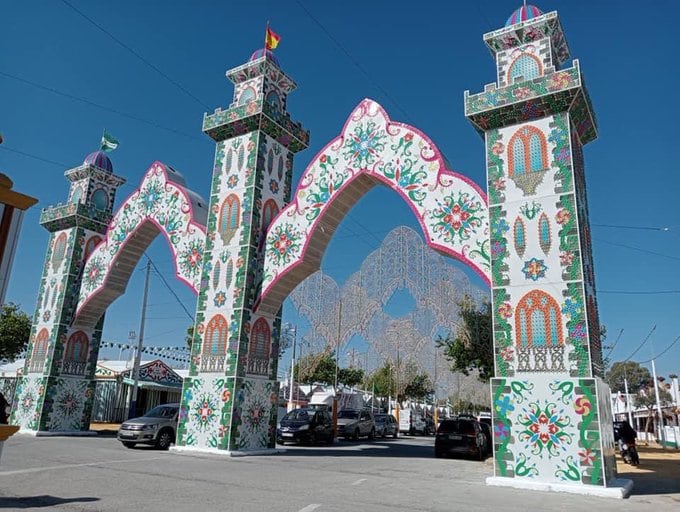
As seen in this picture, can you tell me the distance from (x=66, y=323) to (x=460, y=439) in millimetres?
14929

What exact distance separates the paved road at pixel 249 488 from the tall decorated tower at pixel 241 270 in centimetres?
187

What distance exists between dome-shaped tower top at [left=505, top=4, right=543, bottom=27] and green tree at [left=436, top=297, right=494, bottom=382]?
10.5m

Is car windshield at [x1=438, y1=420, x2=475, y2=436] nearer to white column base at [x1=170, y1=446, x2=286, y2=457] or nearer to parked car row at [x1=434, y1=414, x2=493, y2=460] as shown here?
parked car row at [x1=434, y1=414, x2=493, y2=460]

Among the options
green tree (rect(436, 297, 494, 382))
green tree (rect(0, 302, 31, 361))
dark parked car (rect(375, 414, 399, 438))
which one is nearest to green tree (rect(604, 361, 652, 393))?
dark parked car (rect(375, 414, 399, 438))

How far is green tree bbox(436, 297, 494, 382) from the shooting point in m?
19.6

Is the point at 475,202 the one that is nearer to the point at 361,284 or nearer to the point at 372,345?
the point at 361,284

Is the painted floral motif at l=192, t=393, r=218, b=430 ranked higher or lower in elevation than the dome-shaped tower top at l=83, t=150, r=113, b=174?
lower

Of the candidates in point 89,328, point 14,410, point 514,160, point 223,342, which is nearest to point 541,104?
point 514,160

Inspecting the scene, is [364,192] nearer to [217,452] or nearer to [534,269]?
[534,269]

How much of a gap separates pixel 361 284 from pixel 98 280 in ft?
32.9

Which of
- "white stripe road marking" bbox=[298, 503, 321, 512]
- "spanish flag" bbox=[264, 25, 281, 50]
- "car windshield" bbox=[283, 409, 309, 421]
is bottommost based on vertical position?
"white stripe road marking" bbox=[298, 503, 321, 512]

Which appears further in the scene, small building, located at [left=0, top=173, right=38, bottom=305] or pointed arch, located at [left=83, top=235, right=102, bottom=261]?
pointed arch, located at [left=83, top=235, right=102, bottom=261]

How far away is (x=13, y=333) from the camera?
29938 millimetres

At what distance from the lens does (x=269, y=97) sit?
16422mm
